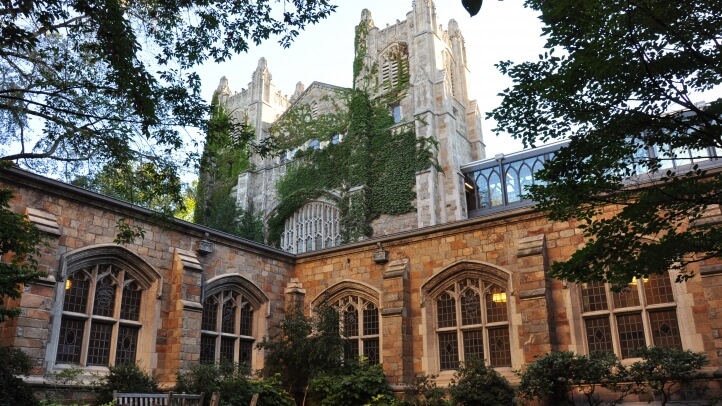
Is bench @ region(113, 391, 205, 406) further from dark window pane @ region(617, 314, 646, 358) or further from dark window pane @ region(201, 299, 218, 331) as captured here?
dark window pane @ region(617, 314, 646, 358)

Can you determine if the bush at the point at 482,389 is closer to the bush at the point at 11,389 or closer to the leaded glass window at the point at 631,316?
the leaded glass window at the point at 631,316

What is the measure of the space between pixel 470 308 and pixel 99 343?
851 cm

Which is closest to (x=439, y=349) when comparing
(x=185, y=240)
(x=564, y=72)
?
(x=185, y=240)

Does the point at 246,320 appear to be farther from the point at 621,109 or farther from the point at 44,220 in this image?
the point at 621,109

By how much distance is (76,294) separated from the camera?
39.3ft

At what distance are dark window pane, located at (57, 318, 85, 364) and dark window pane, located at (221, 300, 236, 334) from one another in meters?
3.75

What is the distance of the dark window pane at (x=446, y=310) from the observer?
14352 millimetres

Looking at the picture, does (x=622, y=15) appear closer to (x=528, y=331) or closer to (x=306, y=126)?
(x=528, y=331)

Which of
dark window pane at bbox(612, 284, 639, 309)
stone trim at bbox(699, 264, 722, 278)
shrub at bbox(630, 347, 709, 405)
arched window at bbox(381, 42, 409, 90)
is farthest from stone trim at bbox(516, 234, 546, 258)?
arched window at bbox(381, 42, 409, 90)

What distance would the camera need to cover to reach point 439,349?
14336mm

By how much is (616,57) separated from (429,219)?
20478 mm

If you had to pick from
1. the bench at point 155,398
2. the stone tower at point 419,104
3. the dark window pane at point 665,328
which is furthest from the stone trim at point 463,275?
the stone tower at point 419,104

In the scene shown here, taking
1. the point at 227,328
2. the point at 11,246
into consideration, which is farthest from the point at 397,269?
the point at 11,246

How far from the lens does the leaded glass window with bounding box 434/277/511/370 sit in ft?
44.4
